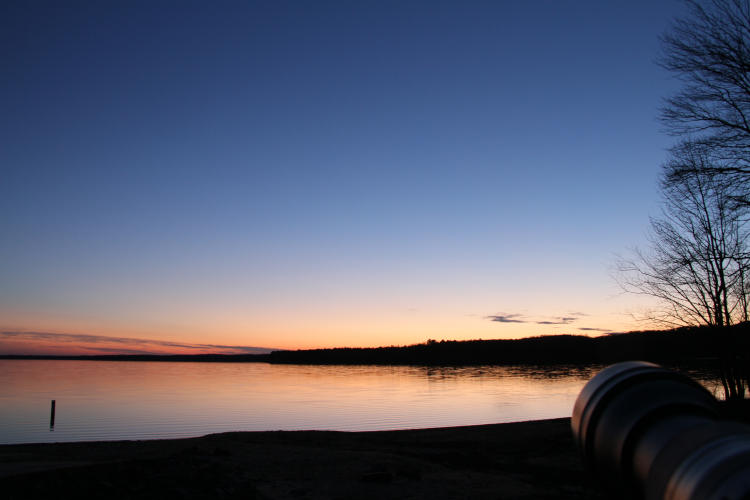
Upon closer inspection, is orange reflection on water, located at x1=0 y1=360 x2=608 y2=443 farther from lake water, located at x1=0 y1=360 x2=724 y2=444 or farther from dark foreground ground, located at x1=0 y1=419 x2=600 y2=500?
dark foreground ground, located at x1=0 y1=419 x2=600 y2=500

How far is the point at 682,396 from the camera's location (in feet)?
9.82

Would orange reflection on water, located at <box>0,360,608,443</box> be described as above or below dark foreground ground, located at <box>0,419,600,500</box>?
below

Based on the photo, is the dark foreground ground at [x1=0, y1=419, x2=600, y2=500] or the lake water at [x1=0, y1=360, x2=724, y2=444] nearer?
the dark foreground ground at [x1=0, y1=419, x2=600, y2=500]

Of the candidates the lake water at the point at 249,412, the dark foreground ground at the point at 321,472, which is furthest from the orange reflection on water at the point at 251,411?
the dark foreground ground at the point at 321,472

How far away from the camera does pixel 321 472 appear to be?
11203 millimetres

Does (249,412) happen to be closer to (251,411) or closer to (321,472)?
(251,411)

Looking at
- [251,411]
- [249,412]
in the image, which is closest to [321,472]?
[249,412]

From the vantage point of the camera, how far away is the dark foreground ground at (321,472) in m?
7.55

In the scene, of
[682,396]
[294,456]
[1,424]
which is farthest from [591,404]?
[1,424]

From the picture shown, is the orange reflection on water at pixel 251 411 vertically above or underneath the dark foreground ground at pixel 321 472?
underneath

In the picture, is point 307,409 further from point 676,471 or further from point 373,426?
point 676,471

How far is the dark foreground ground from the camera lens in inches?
297

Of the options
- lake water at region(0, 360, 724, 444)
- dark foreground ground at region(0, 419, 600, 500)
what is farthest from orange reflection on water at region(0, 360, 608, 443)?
dark foreground ground at region(0, 419, 600, 500)

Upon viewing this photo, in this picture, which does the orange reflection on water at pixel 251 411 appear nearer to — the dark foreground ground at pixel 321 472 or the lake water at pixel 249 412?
the lake water at pixel 249 412
